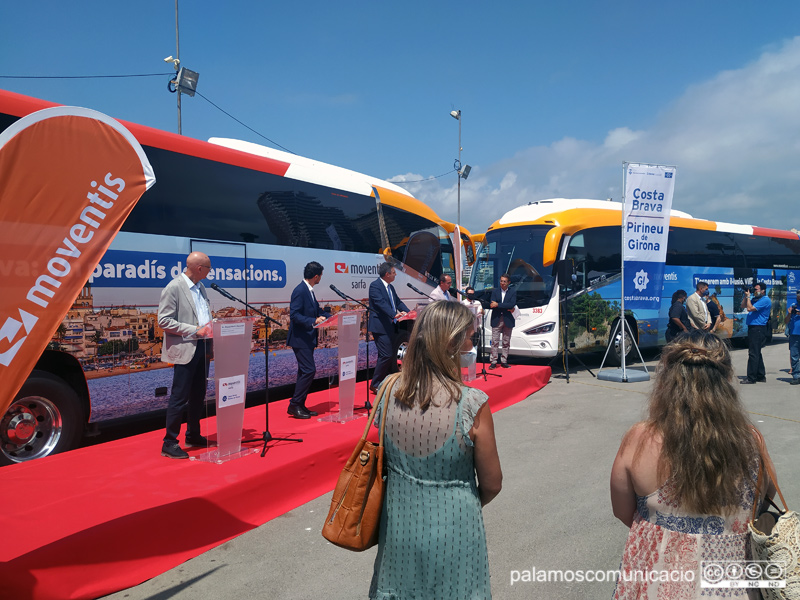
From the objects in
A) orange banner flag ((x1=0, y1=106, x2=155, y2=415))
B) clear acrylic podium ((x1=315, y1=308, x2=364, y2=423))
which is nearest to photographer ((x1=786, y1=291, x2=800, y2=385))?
clear acrylic podium ((x1=315, y1=308, x2=364, y2=423))

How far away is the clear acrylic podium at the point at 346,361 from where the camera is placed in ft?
21.2

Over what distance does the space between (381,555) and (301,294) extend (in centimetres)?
453

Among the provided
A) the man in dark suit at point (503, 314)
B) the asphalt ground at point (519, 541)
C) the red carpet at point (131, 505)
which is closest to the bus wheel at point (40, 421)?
the red carpet at point (131, 505)

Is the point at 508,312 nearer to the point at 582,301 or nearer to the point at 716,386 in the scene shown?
the point at 582,301

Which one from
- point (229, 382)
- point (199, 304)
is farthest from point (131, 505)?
point (199, 304)

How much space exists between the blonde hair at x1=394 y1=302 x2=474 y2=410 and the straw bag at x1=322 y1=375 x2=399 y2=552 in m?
0.24

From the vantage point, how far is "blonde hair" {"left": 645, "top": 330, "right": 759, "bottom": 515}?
71.4 inches

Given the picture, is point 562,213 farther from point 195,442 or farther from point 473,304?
point 195,442

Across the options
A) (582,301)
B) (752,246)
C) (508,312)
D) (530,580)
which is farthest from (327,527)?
(752,246)

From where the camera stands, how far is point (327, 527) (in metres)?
Result: 2.10

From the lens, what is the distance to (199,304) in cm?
506

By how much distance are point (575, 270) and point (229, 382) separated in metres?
8.64

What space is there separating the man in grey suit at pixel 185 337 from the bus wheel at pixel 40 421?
112 centimetres

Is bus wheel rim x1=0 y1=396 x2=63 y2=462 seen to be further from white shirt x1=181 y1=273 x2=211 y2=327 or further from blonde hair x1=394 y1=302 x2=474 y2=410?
blonde hair x1=394 y1=302 x2=474 y2=410
